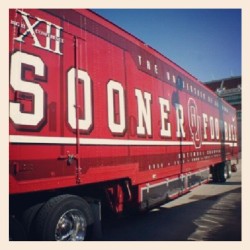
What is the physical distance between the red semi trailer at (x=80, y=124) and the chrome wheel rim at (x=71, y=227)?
A: 0.01 metres

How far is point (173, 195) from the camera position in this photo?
7.36m

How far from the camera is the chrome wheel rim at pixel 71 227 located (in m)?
3.82

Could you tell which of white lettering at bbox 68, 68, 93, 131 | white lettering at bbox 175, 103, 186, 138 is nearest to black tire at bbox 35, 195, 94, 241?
white lettering at bbox 68, 68, 93, 131

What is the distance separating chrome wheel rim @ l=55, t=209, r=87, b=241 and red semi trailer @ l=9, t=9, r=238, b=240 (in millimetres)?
14

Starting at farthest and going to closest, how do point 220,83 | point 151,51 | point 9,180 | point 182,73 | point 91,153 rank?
point 220,83
point 182,73
point 151,51
point 91,153
point 9,180

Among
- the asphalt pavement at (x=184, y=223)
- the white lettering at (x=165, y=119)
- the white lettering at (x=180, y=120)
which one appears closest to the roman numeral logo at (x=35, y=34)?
the white lettering at (x=165, y=119)

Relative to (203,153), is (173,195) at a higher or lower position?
lower

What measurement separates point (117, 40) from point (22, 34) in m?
2.18

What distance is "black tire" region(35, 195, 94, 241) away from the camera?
11.6 feet

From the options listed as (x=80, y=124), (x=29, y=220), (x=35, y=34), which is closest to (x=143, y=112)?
(x=80, y=124)

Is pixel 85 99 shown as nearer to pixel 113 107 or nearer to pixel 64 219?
pixel 113 107

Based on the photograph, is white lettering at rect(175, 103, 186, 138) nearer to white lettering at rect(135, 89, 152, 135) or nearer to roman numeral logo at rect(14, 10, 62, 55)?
white lettering at rect(135, 89, 152, 135)
